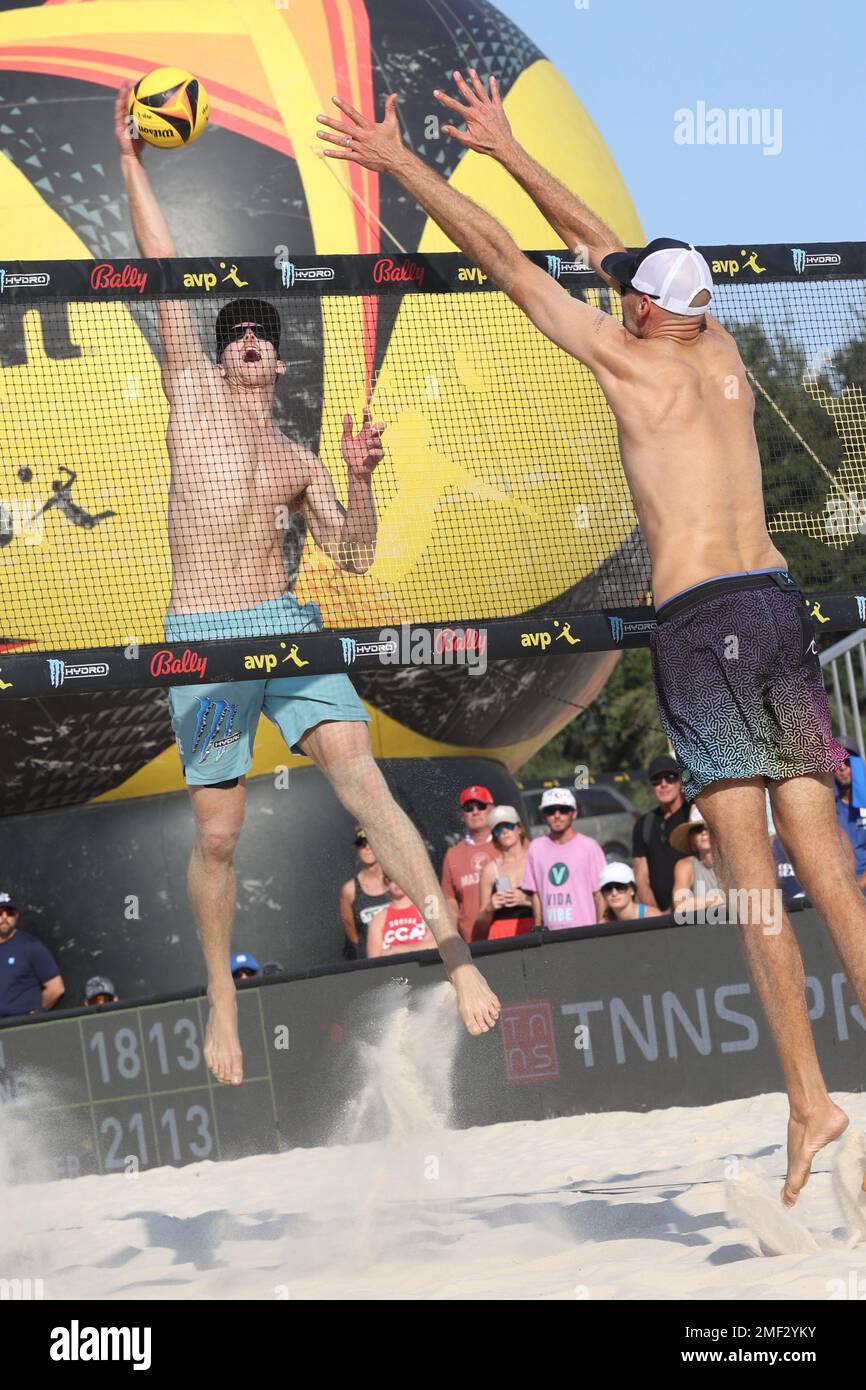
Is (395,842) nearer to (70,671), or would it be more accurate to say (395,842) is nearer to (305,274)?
(70,671)

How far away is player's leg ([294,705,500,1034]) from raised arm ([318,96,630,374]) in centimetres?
191

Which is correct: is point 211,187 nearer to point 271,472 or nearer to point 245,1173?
point 271,472

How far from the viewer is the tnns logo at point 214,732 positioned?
651 cm

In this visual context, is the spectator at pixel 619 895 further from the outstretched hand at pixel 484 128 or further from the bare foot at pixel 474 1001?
the outstretched hand at pixel 484 128

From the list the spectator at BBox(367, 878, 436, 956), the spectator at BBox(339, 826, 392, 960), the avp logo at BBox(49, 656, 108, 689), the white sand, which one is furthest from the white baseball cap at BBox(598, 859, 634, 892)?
the avp logo at BBox(49, 656, 108, 689)

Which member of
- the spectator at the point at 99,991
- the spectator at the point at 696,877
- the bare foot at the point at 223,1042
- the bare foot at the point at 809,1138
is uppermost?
the spectator at the point at 696,877

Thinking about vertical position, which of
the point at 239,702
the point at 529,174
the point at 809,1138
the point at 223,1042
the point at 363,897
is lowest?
the point at 809,1138

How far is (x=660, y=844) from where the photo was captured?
1049cm

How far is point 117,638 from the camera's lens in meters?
8.31

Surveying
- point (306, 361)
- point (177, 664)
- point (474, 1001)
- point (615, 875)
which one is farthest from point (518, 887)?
point (177, 664)

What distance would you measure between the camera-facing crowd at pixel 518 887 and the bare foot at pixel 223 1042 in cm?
341

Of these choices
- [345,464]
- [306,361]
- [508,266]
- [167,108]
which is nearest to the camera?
[508,266]

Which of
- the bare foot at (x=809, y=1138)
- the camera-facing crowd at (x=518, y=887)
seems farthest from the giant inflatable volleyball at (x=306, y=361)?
the bare foot at (x=809, y=1138)

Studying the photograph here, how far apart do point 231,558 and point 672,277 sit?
2266 millimetres
